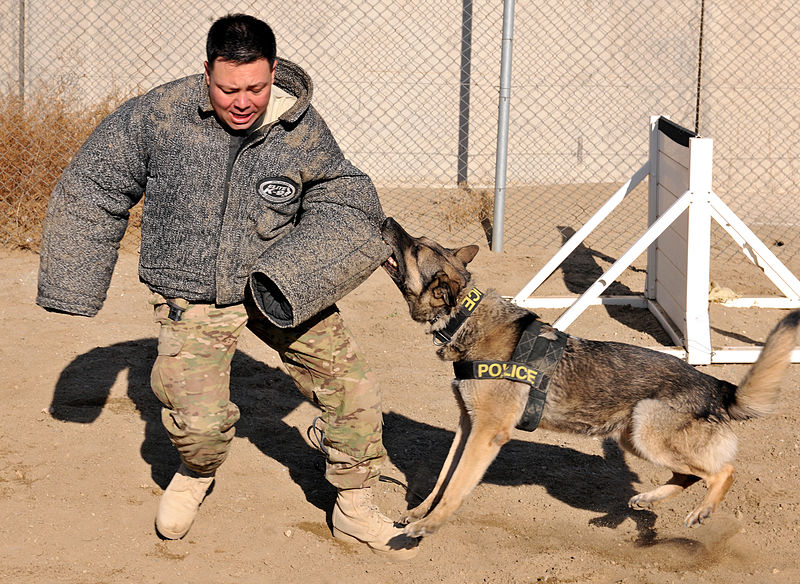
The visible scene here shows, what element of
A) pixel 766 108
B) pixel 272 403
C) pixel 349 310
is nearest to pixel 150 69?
pixel 349 310

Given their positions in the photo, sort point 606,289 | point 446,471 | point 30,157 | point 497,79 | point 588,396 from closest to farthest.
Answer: point 588,396 < point 446,471 < point 606,289 < point 30,157 < point 497,79

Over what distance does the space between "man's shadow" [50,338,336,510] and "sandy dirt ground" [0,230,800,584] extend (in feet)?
0.04

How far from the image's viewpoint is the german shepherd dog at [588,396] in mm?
3730

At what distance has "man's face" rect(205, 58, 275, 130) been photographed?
3078 mm

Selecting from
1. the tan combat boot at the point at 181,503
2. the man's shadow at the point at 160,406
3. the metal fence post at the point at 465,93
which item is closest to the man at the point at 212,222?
the tan combat boot at the point at 181,503

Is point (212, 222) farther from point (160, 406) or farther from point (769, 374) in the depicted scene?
point (769, 374)

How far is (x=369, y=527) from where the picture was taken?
3740 millimetres

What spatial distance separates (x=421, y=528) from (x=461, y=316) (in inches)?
39.3

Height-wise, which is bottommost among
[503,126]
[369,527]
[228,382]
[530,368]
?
[369,527]

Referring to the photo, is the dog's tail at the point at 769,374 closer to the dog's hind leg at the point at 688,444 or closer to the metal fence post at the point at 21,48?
the dog's hind leg at the point at 688,444

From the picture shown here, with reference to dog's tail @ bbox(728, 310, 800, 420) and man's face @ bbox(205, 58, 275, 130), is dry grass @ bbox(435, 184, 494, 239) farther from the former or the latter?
man's face @ bbox(205, 58, 275, 130)

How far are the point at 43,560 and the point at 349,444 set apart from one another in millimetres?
1356

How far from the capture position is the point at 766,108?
32.7 feet

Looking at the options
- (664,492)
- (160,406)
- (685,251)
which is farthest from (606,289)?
(160,406)
